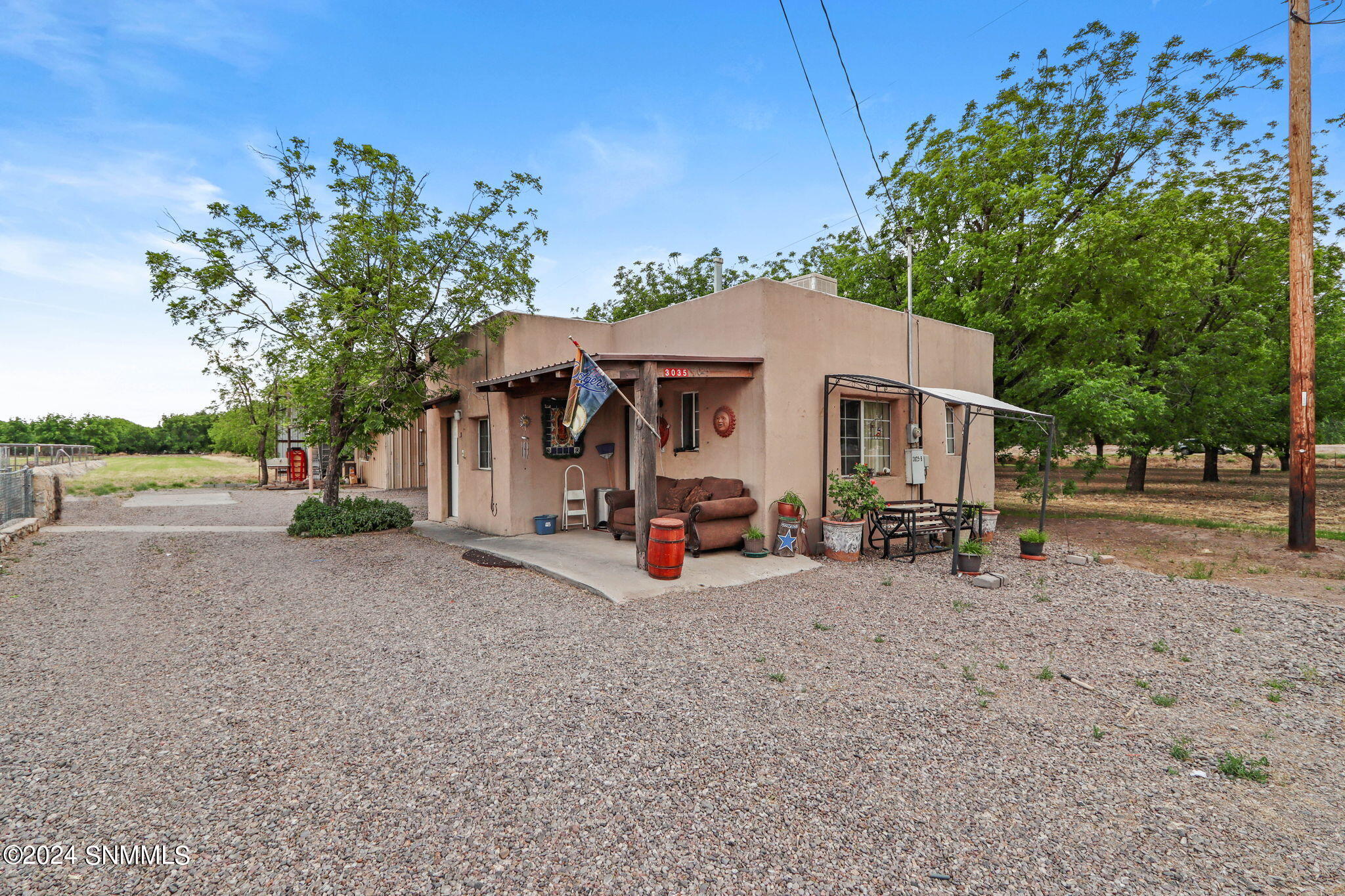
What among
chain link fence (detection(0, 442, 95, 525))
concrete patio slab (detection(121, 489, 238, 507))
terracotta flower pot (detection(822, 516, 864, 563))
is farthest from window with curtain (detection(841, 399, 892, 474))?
concrete patio slab (detection(121, 489, 238, 507))

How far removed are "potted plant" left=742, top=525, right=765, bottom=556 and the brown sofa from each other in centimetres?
14

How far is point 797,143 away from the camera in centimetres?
749

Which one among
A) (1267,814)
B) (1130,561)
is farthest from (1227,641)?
(1130,561)

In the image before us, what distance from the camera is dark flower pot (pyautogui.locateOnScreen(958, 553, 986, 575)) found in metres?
7.13

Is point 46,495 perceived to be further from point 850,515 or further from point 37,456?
point 850,515

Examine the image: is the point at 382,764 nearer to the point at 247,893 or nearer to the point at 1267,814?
the point at 247,893

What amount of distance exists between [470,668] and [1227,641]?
6193mm

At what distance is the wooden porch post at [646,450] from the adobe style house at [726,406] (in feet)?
0.34

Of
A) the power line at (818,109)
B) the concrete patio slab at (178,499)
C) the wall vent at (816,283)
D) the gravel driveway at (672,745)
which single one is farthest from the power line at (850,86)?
the concrete patio slab at (178,499)

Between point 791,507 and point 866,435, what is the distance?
260 cm

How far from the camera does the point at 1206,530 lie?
1066 cm

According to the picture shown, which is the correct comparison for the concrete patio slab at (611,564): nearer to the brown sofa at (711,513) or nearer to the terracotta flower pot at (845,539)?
the brown sofa at (711,513)

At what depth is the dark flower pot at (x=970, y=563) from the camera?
7133mm

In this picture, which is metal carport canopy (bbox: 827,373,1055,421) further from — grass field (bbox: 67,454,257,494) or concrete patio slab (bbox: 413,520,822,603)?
grass field (bbox: 67,454,257,494)
